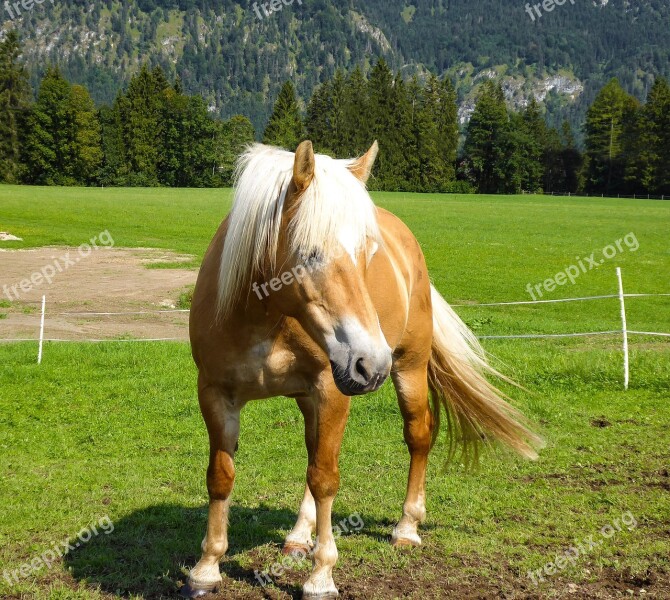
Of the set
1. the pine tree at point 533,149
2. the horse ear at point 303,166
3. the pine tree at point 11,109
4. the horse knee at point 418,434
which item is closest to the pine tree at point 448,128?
the pine tree at point 533,149

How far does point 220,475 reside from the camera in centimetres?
411

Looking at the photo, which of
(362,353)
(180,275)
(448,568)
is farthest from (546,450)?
(180,275)

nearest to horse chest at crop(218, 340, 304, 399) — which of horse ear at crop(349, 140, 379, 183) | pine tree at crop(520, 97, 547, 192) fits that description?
horse ear at crop(349, 140, 379, 183)

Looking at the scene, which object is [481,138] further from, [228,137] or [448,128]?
[228,137]

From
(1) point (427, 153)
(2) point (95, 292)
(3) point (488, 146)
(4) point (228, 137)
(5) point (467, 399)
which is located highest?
(3) point (488, 146)

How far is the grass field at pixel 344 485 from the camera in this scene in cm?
428

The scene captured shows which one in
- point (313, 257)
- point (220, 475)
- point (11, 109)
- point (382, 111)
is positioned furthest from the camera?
point (382, 111)

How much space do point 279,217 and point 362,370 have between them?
86 centimetres

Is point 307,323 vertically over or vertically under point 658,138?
under

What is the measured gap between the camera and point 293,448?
7223 mm

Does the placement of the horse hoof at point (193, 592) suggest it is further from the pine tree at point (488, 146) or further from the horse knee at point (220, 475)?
the pine tree at point (488, 146)

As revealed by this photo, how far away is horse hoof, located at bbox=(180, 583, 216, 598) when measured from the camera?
401cm

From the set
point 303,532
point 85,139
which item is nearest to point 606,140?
point 85,139

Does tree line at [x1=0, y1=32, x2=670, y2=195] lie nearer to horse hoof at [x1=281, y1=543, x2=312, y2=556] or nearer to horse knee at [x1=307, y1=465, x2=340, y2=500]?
horse hoof at [x1=281, y1=543, x2=312, y2=556]
